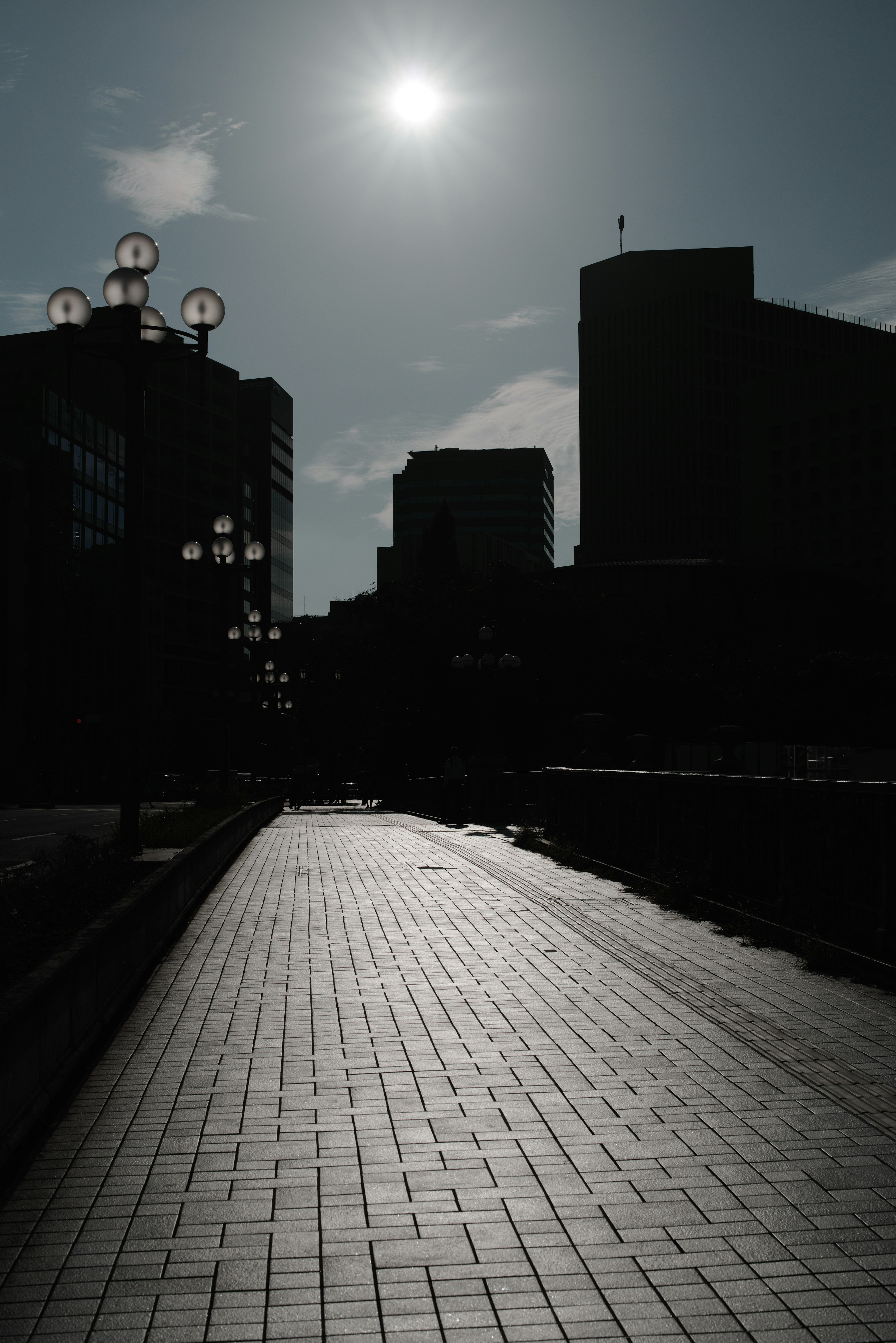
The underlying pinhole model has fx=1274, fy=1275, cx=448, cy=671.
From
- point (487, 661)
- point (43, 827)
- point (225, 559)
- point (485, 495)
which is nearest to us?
point (225, 559)

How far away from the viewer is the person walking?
96.0 ft

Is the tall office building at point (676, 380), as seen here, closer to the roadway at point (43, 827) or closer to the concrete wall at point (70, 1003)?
the roadway at point (43, 827)

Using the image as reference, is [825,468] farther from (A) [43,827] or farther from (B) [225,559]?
(A) [43,827]

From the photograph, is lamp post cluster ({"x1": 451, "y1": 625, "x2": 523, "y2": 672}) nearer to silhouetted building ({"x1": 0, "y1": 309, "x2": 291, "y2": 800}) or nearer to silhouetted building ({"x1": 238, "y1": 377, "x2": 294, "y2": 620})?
silhouetted building ({"x1": 0, "y1": 309, "x2": 291, "y2": 800})

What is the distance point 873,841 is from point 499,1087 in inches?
155

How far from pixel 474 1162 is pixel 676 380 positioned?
559 ft

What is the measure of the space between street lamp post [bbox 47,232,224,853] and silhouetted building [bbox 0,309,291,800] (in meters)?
23.1

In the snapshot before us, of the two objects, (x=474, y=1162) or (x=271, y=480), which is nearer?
(x=474, y=1162)

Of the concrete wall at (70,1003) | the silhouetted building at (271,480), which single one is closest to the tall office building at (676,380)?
the silhouetted building at (271,480)

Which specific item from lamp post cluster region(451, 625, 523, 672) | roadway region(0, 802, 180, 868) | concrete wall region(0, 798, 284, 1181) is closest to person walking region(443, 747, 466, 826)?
lamp post cluster region(451, 625, 523, 672)

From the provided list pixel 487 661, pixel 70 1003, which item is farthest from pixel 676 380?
pixel 70 1003

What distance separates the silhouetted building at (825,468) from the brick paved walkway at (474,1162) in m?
134

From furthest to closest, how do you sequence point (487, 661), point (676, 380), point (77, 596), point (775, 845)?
point (676, 380)
point (77, 596)
point (487, 661)
point (775, 845)

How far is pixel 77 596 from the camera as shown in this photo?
72.8 m
